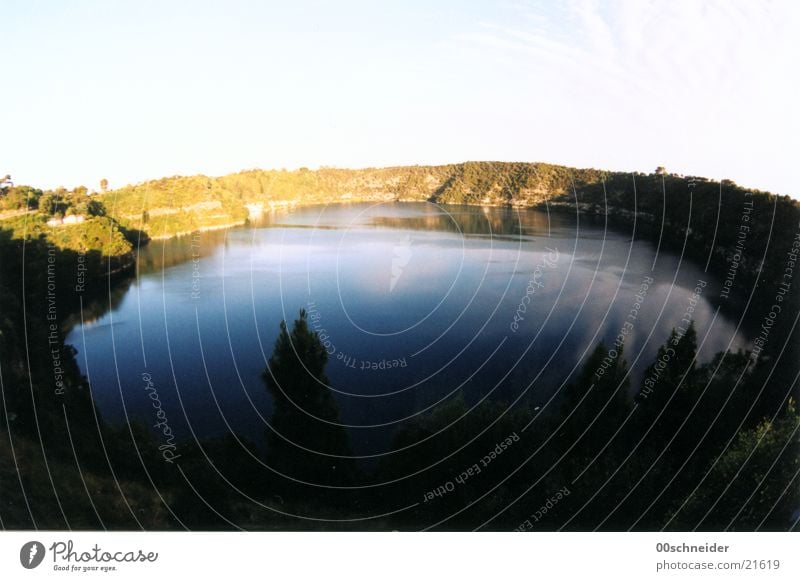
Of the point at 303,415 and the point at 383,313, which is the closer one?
the point at 303,415

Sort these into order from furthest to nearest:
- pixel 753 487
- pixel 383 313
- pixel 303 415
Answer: pixel 383 313
pixel 303 415
pixel 753 487

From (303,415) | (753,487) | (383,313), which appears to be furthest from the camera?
(383,313)

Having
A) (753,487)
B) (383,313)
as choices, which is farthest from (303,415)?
(753,487)

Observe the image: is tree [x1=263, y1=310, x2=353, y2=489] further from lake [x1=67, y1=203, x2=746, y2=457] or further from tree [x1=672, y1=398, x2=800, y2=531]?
tree [x1=672, y1=398, x2=800, y2=531]

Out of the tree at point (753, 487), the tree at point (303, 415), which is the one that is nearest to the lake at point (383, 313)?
the tree at point (303, 415)

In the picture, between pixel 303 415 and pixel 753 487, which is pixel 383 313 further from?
pixel 753 487
